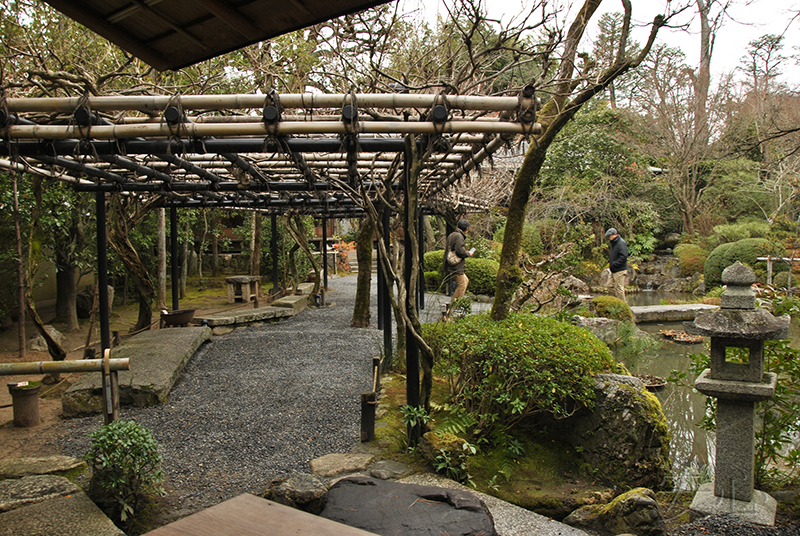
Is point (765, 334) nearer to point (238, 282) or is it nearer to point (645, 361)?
point (645, 361)

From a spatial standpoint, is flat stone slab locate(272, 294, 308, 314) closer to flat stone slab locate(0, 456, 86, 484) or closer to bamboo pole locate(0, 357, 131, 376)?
flat stone slab locate(0, 456, 86, 484)

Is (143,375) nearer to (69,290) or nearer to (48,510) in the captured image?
(48,510)

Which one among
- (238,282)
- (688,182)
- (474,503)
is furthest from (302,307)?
(688,182)

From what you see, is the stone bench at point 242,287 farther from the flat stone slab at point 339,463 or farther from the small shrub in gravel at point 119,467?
the small shrub in gravel at point 119,467

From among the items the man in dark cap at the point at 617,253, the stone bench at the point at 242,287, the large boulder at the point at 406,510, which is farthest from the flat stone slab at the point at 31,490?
the stone bench at the point at 242,287

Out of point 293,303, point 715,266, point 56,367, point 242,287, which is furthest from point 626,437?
point 715,266

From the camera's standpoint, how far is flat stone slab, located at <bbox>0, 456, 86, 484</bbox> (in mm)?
3482

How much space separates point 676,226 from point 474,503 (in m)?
19.6

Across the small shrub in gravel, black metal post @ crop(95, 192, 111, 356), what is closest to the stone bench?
black metal post @ crop(95, 192, 111, 356)

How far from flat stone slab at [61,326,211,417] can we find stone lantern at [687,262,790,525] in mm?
5155

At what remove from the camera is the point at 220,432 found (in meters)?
4.72

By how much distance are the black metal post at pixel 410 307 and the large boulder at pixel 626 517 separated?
1249 millimetres

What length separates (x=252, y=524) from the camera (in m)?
1.63

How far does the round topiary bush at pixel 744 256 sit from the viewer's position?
43.9ft
